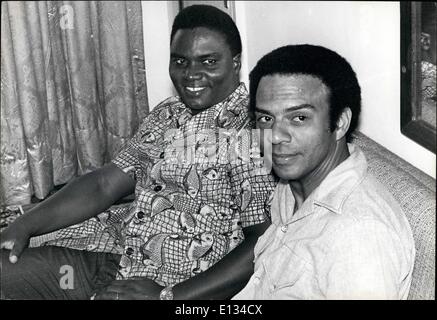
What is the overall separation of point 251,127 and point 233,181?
0.17m

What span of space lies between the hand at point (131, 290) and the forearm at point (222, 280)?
0.06 meters

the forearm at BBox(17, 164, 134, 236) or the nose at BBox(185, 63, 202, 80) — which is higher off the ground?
the nose at BBox(185, 63, 202, 80)

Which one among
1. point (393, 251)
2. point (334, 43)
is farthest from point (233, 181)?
point (393, 251)

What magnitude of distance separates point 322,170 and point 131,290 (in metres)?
0.57

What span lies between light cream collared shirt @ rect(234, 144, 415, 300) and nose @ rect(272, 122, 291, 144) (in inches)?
4.6

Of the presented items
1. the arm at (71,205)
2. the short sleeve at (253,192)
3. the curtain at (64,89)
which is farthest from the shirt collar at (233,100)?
the curtain at (64,89)

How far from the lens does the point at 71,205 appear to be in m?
1.71

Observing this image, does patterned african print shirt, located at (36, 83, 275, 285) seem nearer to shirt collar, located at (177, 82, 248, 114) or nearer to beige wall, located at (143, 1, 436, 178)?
shirt collar, located at (177, 82, 248, 114)

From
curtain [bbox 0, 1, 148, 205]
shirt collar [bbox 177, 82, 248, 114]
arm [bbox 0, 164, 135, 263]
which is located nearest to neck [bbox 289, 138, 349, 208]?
shirt collar [bbox 177, 82, 248, 114]

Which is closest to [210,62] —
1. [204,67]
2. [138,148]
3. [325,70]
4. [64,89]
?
[204,67]

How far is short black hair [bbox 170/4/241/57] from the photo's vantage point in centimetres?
170

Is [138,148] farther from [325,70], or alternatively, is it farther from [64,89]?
[64,89]

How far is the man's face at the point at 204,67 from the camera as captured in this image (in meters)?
1.69
